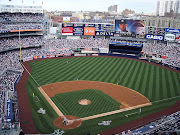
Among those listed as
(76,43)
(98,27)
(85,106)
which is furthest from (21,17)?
(85,106)

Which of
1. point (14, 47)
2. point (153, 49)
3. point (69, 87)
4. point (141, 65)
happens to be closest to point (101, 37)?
point (153, 49)

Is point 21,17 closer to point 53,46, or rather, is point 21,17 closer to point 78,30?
point 53,46

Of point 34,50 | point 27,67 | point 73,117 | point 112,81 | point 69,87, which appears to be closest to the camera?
point 73,117

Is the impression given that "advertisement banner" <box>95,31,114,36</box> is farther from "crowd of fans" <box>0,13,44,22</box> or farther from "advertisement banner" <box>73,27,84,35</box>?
"crowd of fans" <box>0,13,44,22</box>

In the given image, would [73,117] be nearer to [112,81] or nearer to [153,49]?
[112,81]

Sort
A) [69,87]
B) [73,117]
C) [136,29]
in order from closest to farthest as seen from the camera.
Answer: [73,117] → [69,87] → [136,29]

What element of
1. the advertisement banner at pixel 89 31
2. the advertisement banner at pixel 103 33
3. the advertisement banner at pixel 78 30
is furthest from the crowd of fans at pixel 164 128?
the advertisement banner at pixel 78 30
